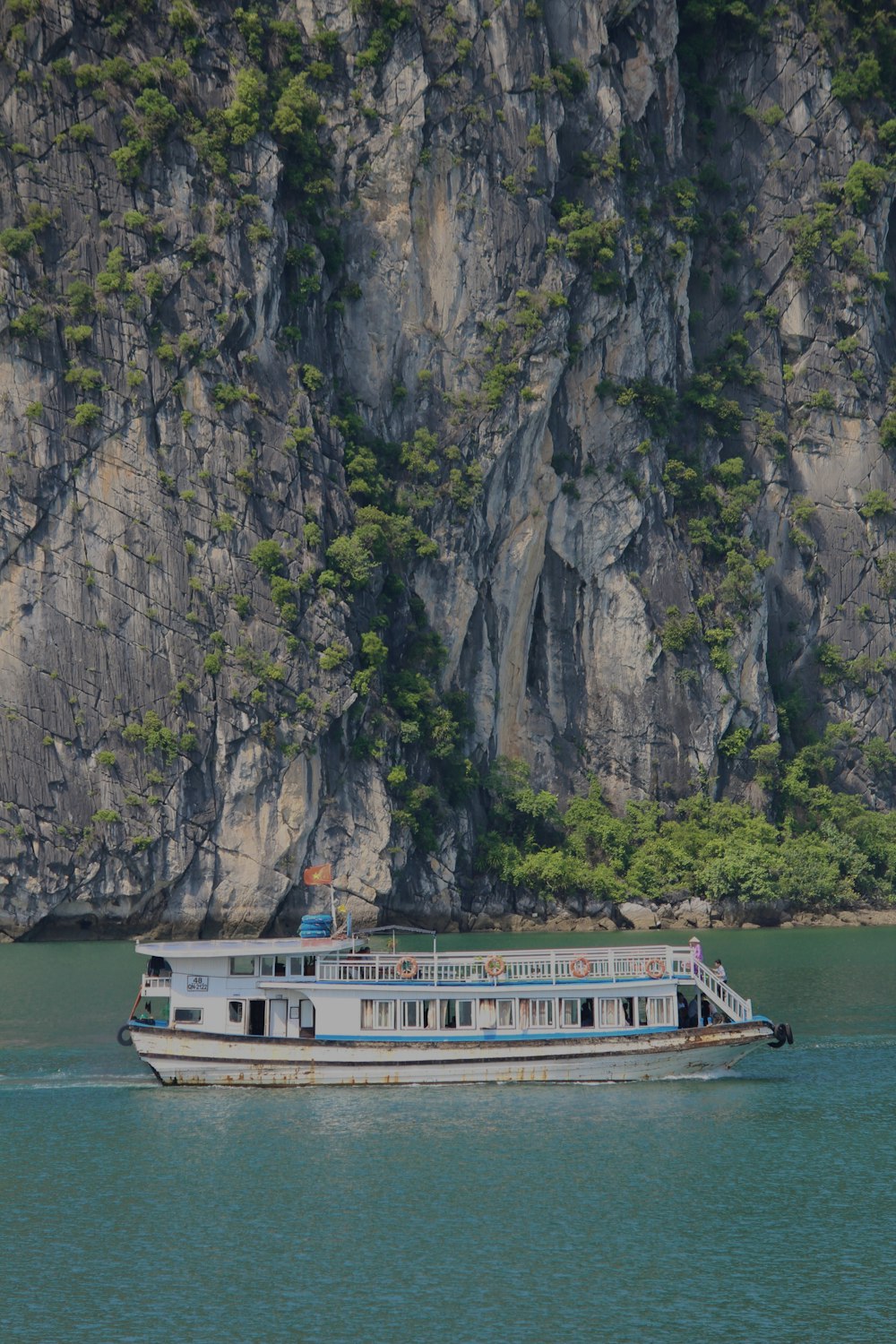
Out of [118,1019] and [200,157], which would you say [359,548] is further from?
[118,1019]

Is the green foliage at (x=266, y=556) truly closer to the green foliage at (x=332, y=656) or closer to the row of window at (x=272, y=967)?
the green foliage at (x=332, y=656)

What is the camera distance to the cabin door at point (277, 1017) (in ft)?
127

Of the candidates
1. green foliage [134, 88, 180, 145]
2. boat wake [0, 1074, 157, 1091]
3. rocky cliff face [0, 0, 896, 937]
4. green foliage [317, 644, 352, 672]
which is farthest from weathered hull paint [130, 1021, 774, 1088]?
green foliage [134, 88, 180, 145]

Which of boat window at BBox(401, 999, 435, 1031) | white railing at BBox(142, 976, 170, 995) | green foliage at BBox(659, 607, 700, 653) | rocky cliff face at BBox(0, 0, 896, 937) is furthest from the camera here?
green foliage at BBox(659, 607, 700, 653)

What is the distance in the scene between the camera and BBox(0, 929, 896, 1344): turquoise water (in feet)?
76.2

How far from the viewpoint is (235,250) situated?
7581cm

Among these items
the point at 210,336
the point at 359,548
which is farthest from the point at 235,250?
the point at 359,548

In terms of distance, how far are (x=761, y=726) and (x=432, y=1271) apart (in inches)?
2606

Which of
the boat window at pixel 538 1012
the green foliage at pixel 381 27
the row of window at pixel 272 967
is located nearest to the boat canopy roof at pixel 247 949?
the row of window at pixel 272 967

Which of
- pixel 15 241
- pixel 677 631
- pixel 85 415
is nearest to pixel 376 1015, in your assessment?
pixel 85 415

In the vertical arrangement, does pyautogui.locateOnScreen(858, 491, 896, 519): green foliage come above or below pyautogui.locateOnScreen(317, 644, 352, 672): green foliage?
above

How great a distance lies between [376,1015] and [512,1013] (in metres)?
3.15

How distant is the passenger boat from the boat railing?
0.14 feet

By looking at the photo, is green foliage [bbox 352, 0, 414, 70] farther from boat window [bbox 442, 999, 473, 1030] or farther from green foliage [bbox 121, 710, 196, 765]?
boat window [bbox 442, 999, 473, 1030]
